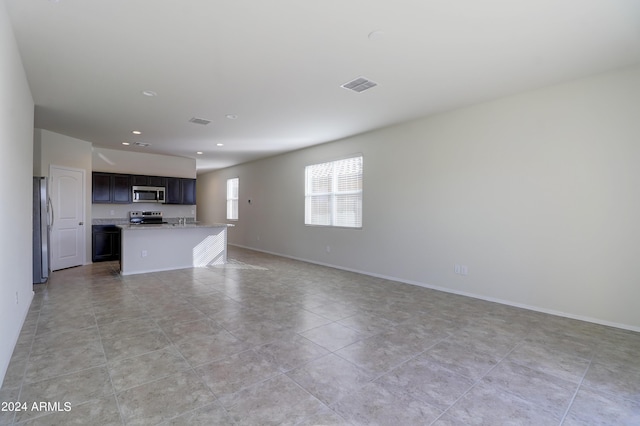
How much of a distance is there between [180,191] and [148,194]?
82cm

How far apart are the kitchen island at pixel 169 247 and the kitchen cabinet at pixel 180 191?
2319 millimetres

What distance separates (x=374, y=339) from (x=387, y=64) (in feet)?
9.00

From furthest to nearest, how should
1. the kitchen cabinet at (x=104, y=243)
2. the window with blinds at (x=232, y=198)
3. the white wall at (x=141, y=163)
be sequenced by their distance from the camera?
the window with blinds at (x=232, y=198)
the white wall at (x=141, y=163)
the kitchen cabinet at (x=104, y=243)

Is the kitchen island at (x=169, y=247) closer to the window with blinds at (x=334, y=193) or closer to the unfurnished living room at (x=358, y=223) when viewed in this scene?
the unfurnished living room at (x=358, y=223)

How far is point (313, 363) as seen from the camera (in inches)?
95.5

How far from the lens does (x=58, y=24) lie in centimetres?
245

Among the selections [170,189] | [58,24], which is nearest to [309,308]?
[58,24]

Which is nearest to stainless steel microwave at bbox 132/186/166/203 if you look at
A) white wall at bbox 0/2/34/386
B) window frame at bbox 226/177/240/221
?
window frame at bbox 226/177/240/221

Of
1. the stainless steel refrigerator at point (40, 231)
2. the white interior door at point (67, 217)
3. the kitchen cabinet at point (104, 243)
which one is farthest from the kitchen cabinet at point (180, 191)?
the stainless steel refrigerator at point (40, 231)

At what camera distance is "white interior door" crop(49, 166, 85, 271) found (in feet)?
19.0

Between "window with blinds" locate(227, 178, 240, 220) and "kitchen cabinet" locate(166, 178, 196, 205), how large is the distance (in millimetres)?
1698

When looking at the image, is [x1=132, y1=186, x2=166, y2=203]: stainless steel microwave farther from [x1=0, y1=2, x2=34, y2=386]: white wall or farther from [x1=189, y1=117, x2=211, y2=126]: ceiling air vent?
[x1=0, y1=2, x2=34, y2=386]: white wall

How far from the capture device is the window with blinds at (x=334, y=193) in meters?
6.08

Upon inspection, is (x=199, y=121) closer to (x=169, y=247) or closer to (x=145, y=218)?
(x=169, y=247)
